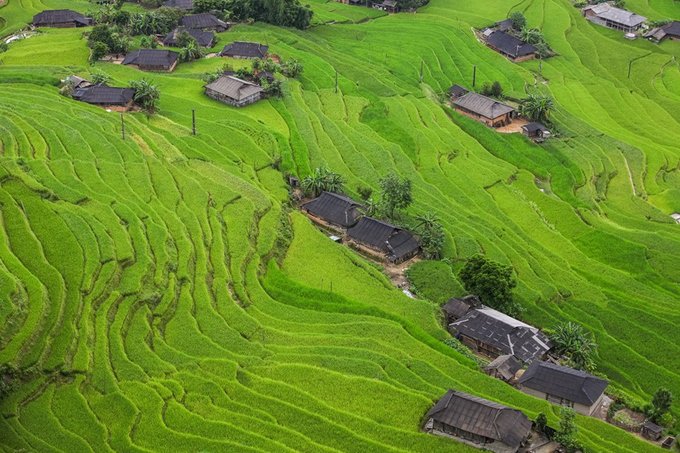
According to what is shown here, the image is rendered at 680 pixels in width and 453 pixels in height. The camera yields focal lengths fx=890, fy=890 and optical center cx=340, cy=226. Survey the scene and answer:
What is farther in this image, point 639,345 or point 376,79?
point 376,79

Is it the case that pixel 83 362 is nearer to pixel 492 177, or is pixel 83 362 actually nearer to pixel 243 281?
pixel 243 281

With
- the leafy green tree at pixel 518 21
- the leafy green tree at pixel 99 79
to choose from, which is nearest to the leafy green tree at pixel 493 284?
the leafy green tree at pixel 99 79

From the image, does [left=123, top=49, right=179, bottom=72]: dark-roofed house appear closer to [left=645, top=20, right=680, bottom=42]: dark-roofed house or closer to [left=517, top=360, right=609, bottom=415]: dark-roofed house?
[left=517, top=360, right=609, bottom=415]: dark-roofed house

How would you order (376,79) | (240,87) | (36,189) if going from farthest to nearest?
(376,79) → (240,87) → (36,189)

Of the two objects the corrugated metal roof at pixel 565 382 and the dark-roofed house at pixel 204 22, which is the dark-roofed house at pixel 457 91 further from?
the corrugated metal roof at pixel 565 382

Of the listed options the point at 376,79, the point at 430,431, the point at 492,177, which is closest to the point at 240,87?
the point at 376,79

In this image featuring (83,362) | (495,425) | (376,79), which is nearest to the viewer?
(495,425)

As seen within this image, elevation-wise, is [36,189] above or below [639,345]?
above
